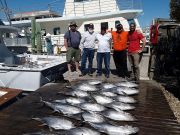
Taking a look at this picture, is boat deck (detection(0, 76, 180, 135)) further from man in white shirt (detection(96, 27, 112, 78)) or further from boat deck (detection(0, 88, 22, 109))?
man in white shirt (detection(96, 27, 112, 78))

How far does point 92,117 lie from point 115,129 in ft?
2.09

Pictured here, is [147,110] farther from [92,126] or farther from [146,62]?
[146,62]

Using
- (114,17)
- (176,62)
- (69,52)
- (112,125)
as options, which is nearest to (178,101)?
(176,62)

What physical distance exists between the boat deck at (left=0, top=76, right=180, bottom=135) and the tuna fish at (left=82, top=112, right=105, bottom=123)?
410mm

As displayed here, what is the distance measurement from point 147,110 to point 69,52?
4.64 metres

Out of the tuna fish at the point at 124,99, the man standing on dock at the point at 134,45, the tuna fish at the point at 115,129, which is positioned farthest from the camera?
the man standing on dock at the point at 134,45

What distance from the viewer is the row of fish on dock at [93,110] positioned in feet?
16.4

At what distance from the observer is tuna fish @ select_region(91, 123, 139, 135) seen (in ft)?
16.2

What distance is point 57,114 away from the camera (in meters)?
6.00

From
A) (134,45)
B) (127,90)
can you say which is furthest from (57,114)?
(134,45)

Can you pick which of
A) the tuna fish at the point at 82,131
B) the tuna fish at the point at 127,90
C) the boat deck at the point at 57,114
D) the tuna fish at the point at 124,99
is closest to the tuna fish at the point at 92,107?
the boat deck at the point at 57,114

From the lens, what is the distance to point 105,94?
23.8 ft

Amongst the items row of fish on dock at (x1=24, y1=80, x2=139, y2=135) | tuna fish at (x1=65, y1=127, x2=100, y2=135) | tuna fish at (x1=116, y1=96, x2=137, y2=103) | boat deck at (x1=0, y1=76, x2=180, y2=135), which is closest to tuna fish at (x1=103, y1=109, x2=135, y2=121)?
row of fish on dock at (x1=24, y1=80, x2=139, y2=135)

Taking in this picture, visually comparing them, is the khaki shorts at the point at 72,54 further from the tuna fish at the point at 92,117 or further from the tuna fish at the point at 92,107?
the tuna fish at the point at 92,117
